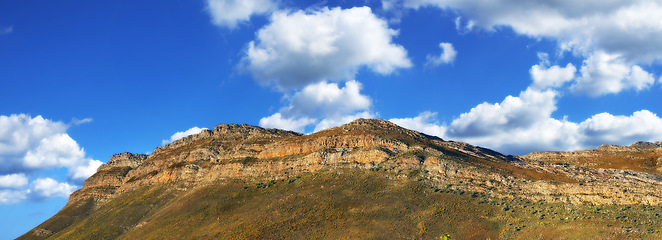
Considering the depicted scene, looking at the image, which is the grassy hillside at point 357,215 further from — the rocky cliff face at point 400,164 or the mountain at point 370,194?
the rocky cliff face at point 400,164

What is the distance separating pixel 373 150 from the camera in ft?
375

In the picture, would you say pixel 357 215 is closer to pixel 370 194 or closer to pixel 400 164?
pixel 370 194

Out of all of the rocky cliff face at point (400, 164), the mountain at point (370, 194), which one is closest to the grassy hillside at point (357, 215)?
the mountain at point (370, 194)

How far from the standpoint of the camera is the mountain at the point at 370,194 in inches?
3137

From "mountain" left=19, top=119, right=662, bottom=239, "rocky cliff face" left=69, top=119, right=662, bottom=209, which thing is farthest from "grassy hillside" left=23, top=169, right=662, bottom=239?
"rocky cliff face" left=69, top=119, right=662, bottom=209

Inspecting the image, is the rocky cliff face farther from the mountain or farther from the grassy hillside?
the grassy hillside

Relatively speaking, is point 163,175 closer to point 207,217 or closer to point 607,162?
point 207,217

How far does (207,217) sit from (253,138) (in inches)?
2061

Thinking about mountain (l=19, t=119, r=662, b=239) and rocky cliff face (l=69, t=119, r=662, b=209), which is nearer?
mountain (l=19, t=119, r=662, b=239)

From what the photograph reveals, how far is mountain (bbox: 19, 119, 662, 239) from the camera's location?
7969cm

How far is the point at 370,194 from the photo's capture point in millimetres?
96938

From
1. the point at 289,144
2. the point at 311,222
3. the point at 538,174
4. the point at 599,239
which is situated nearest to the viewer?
the point at 599,239

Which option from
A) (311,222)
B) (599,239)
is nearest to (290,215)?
(311,222)

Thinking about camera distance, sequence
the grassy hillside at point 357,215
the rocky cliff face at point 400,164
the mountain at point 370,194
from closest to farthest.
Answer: the grassy hillside at point 357,215 < the mountain at point 370,194 < the rocky cliff face at point 400,164
